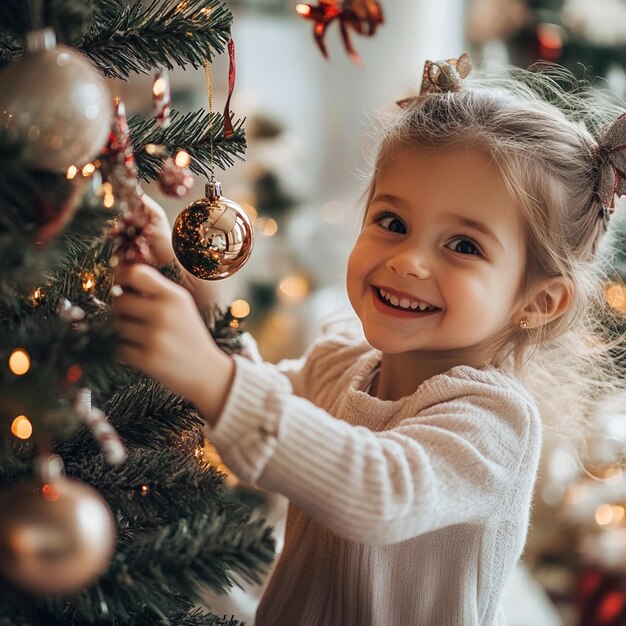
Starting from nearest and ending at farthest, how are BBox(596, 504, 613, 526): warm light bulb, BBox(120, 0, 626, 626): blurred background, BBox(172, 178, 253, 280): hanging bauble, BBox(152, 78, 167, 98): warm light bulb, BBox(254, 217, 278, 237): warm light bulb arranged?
BBox(152, 78, 167, 98): warm light bulb, BBox(172, 178, 253, 280): hanging bauble, BBox(120, 0, 626, 626): blurred background, BBox(596, 504, 613, 526): warm light bulb, BBox(254, 217, 278, 237): warm light bulb

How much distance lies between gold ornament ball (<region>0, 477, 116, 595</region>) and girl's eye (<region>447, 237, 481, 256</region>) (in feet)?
1.74

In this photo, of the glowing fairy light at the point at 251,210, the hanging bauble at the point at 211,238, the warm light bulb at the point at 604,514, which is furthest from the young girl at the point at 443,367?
the glowing fairy light at the point at 251,210

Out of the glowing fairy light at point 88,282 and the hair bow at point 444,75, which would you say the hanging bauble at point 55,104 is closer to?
the glowing fairy light at point 88,282

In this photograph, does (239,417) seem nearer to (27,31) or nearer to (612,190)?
(27,31)

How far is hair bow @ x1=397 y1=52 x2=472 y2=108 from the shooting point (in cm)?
97

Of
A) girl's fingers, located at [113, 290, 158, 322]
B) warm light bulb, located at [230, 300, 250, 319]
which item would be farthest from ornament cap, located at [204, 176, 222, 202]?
girl's fingers, located at [113, 290, 158, 322]

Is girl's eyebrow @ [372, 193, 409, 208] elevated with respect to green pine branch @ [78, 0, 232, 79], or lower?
lower

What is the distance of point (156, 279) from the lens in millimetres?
537

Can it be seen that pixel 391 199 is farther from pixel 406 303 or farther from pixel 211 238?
pixel 211 238

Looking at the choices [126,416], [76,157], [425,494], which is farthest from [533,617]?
[76,157]

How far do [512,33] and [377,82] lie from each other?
929 millimetres

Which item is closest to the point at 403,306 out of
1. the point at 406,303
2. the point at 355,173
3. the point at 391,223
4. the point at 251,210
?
the point at 406,303

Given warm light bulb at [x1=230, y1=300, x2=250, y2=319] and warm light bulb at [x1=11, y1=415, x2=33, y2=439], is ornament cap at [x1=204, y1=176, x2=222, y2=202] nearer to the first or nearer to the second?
warm light bulb at [x1=230, y1=300, x2=250, y2=319]

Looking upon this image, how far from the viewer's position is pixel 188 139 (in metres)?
0.71
